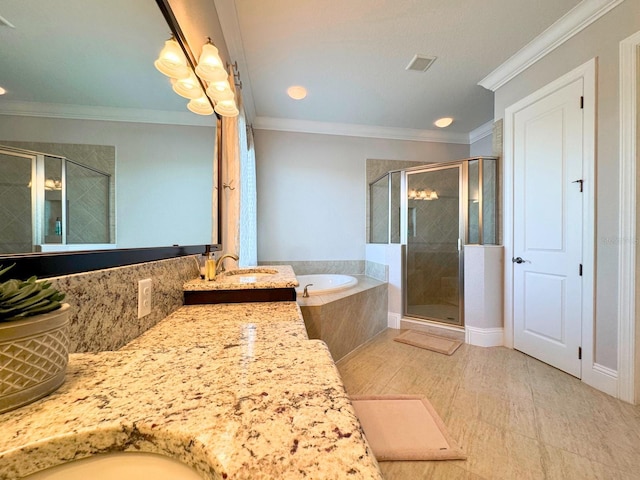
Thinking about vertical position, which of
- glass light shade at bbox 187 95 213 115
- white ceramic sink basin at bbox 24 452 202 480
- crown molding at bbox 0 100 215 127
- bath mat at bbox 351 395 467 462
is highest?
glass light shade at bbox 187 95 213 115

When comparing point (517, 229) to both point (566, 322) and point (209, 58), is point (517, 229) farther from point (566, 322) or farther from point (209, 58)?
point (209, 58)

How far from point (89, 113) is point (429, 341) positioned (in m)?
2.83

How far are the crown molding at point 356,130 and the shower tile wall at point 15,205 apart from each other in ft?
10.3

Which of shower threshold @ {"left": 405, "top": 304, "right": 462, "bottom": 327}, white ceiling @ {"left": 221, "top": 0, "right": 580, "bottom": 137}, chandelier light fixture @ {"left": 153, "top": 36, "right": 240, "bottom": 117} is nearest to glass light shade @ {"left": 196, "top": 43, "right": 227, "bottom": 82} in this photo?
chandelier light fixture @ {"left": 153, "top": 36, "right": 240, "bottom": 117}

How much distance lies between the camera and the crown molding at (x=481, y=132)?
3338 mm

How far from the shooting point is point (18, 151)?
0.45 m

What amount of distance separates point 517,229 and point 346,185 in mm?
2009

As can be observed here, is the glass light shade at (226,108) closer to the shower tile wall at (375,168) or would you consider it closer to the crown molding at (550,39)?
the shower tile wall at (375,168)

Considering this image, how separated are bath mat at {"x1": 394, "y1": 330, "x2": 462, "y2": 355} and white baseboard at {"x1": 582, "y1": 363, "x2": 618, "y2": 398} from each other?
2.77 ft

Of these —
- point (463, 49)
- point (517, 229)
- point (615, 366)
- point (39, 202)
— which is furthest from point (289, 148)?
point (615, 366)

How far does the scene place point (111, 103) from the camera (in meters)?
0.69

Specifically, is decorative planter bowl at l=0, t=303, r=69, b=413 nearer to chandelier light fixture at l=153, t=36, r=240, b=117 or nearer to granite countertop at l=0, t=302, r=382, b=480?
granite countertop at l=0, t=302, r=382, b=480

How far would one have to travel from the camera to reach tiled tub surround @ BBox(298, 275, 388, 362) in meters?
1.96

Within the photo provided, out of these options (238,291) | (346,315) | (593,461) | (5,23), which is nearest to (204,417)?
(5,23)
